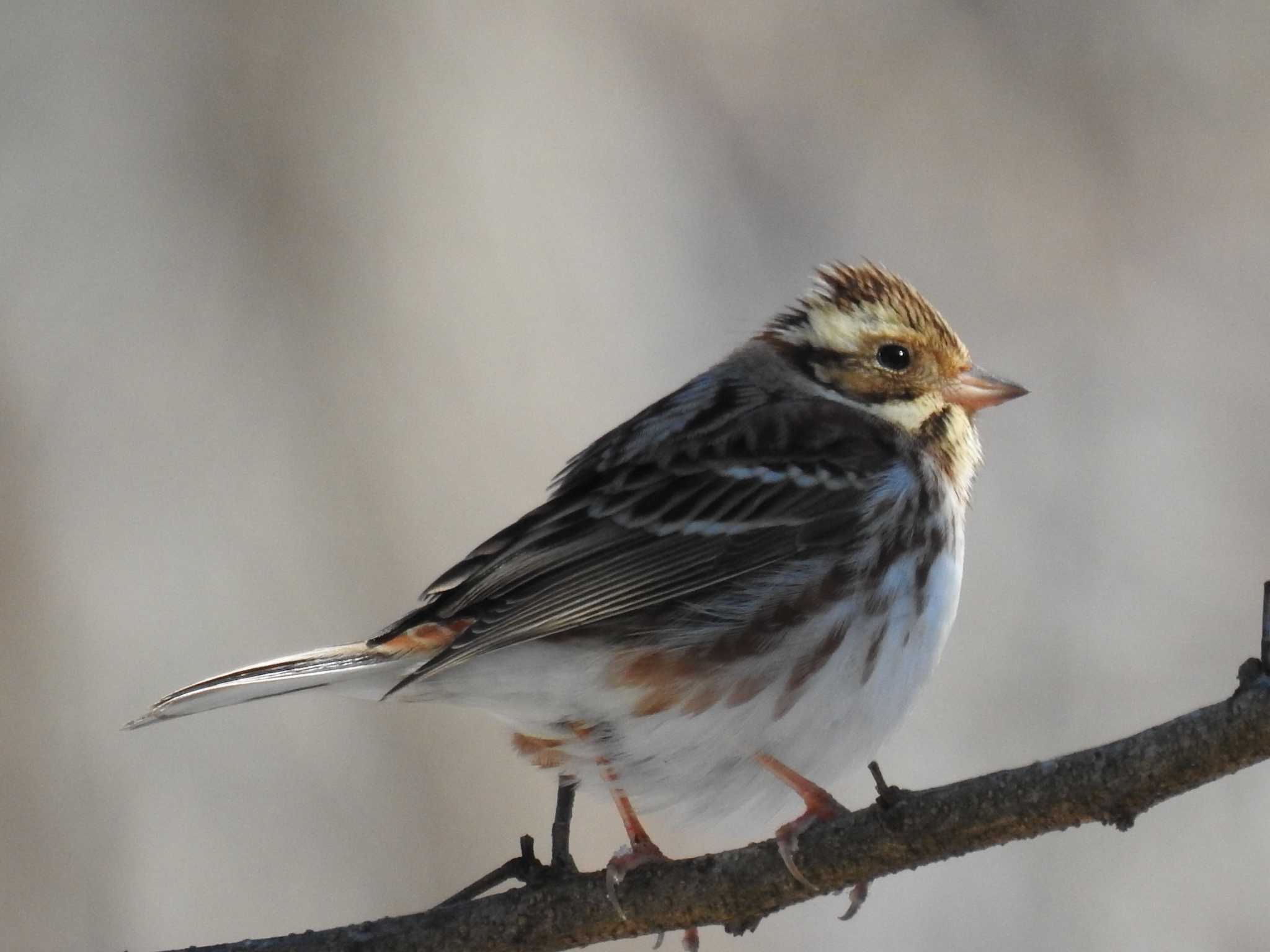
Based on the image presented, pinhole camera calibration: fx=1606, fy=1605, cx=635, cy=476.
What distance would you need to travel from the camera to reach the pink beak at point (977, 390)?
16.8 ft

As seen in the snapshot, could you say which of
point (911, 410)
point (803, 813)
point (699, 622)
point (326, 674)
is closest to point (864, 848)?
point (803, 813)

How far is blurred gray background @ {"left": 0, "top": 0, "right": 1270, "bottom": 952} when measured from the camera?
699cm

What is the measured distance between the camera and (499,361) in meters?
7.91

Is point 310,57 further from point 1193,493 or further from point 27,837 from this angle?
point 1193,493

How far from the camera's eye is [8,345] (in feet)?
23.4

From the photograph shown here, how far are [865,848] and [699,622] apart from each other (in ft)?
4.12

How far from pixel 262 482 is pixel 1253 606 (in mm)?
4614

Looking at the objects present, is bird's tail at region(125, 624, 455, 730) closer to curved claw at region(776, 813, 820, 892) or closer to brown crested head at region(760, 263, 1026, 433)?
curved claw at region(776, 813, 820, 892)

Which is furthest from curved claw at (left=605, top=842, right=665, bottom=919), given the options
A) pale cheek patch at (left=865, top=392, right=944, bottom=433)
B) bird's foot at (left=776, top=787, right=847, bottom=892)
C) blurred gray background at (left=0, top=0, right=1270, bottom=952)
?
blurred gray background at (left=0, top=0, right=1270, bottom=952)

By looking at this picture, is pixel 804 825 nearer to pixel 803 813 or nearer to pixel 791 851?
pixel 791 851

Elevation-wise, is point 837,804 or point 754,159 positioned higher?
point 754,159

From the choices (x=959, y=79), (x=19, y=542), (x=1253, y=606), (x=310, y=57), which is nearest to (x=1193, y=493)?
(x=1253, y=606)

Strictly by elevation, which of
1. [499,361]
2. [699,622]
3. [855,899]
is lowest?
[855,899]

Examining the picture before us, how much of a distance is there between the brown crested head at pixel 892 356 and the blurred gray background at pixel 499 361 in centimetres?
158
